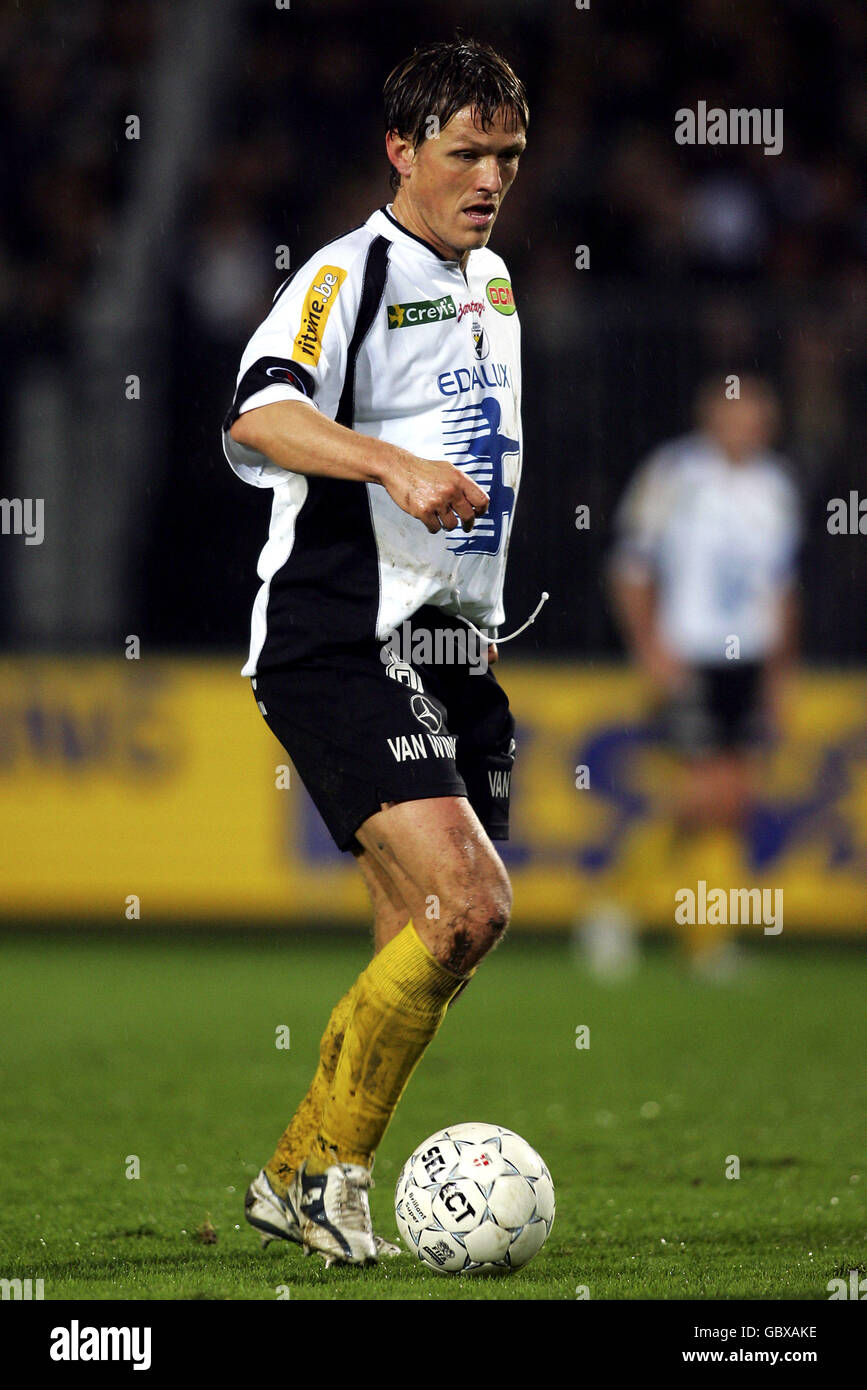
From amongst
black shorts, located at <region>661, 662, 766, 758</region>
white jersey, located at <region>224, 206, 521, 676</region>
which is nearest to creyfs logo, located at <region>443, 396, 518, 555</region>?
Result: white jersey, located at <region>224, 206, 521, 676</region>

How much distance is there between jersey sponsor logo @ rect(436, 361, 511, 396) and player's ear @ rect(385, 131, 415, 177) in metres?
0.43

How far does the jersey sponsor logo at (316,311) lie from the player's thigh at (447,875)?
88 cm

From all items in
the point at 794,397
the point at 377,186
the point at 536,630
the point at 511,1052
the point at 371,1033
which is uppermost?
the point at 377,186

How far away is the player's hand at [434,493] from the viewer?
3.39m

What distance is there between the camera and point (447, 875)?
3697 mm

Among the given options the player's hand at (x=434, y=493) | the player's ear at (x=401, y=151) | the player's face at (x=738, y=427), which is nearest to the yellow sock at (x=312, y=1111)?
the player's hand at (x=434, y=493)

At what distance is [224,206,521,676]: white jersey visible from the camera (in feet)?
12.5

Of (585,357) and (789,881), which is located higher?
(585,357)

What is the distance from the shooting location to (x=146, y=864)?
1017 cm

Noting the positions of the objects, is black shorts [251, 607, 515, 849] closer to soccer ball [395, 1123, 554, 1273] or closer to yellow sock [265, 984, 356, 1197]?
yellow sock [265, 984, 356, 1197]

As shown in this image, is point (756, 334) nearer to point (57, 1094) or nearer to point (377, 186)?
point (377, 186)

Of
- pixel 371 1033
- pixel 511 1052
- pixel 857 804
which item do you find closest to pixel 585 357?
pixel 857 804

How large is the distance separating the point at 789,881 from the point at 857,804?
0.54m

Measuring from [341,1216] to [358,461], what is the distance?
4.87 ft
